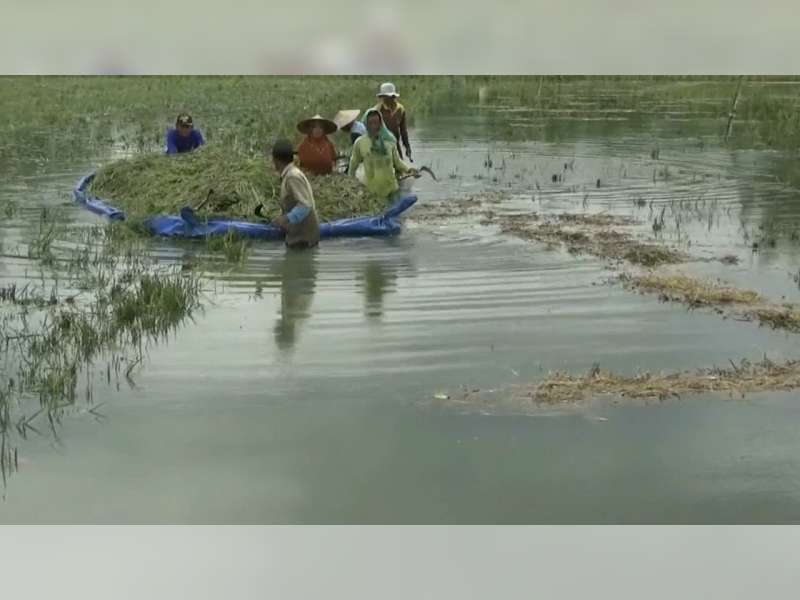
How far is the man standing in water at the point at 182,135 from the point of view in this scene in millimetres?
3197

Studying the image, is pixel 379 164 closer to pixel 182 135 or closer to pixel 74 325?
pixel 182 135

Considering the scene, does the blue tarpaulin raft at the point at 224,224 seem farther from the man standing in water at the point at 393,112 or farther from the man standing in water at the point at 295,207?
the man standing in water at the point at 393,112

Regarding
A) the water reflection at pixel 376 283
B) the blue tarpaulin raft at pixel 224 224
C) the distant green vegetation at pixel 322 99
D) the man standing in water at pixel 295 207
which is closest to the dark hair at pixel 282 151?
the man standing in water at pixel 295 207

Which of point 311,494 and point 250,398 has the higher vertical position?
point 250,398

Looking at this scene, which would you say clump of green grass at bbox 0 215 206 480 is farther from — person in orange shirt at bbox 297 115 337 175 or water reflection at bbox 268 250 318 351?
person in orange shirt at bbox 297 115 337 175

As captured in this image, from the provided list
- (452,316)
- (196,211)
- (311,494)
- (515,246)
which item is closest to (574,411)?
(452,316)

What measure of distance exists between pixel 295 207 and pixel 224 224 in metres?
0.28

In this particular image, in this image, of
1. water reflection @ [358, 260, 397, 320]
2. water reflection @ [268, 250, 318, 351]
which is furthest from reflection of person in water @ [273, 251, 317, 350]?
water reflection @ [358, 260, 397, 320]

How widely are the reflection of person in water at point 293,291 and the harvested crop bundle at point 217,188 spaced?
0.98 feet

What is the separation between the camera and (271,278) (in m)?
3.21

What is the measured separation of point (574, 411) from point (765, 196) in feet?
4.08

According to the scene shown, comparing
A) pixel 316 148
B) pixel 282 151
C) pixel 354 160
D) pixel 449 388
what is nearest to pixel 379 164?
pixel 354 160

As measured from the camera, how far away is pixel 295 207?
137 inches
